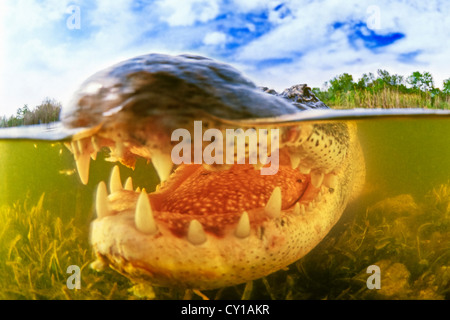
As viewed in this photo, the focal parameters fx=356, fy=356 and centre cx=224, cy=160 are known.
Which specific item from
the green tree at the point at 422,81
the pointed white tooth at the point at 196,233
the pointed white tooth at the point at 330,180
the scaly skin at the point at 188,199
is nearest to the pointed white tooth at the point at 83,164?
the scaly skin at the point at 188,199

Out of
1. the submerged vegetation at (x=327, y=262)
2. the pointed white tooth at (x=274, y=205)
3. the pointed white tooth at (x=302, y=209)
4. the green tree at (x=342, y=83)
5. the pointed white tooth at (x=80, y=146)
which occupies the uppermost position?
the green tree at (x=342, y=83)

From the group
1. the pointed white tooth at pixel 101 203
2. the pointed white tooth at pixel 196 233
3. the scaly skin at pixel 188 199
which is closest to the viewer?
the scaly skin at pixel 188 199

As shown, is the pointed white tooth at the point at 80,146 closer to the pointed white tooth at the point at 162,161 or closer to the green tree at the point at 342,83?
the pointed white tooth at the point at 162,161

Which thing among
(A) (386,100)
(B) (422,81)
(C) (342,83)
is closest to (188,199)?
(C) (342,83)

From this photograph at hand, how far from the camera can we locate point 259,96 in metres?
1.06

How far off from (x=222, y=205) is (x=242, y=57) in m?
0.57

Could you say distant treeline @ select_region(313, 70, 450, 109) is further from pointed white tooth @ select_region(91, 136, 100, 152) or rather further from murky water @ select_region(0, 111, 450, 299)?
pointed white tooth @ select_region(91, 136, 100, 152)

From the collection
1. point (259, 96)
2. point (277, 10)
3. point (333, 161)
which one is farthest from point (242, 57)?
point (333, 161)

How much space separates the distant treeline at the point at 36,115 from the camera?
52.7 inches

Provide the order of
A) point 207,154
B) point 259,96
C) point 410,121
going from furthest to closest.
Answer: point 410,121, point 259,96, point 207,154

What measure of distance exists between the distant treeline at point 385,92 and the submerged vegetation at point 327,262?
41cm
